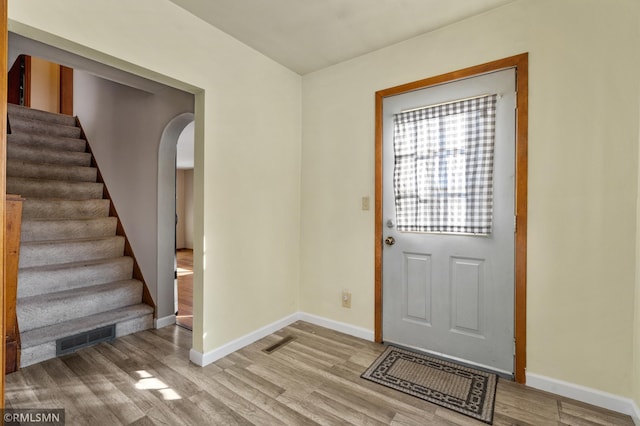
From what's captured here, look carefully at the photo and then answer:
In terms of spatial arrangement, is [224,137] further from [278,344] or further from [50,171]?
[50,171]

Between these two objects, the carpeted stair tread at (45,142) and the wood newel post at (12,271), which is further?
the carpeted stair tread at (45,142)

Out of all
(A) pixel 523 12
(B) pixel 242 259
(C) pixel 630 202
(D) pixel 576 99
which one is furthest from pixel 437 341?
(A) pixel 523 12

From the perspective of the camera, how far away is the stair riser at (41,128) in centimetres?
375

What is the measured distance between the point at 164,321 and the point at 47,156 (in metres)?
2.57

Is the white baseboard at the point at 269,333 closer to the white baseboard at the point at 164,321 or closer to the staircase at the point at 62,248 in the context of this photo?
the white baseboard at the point at 164,321

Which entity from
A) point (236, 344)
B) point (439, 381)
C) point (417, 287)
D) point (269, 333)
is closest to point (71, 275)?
point (236, 344)

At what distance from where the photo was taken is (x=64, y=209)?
3.31 metres

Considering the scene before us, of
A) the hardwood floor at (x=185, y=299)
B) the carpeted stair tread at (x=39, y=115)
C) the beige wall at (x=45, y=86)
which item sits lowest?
the hardwood floor at (x=185, y=299)

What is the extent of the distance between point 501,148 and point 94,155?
4.61m

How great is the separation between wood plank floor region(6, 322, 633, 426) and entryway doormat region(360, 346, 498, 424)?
6 cm

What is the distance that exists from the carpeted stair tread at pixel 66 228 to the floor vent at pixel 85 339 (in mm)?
1195


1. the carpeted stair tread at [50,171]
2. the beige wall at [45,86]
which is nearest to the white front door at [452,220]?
the carpeted stair tread at [50,171]

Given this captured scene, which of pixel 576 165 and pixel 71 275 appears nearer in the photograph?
pixel 576 165

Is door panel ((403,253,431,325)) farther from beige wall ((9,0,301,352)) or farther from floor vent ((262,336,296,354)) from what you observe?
beige wall ((9,0,301,352))
